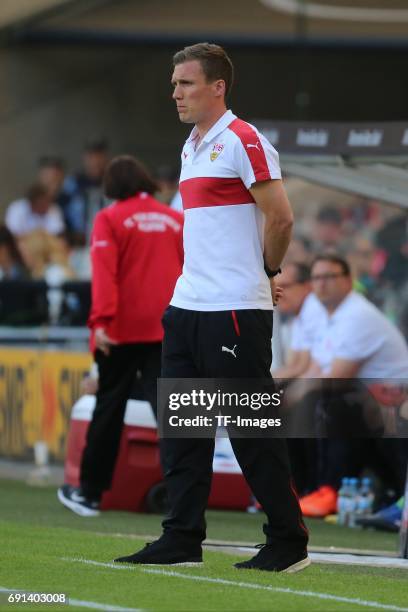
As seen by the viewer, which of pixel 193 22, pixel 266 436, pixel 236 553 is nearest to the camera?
pixel 266 436

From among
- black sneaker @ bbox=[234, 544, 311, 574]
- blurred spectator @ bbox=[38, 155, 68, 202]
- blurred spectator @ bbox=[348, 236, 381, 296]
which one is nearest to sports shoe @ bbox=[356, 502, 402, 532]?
black sneaker @ bbox=[234, 544, 311, 574]

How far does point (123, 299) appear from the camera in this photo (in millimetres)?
9492

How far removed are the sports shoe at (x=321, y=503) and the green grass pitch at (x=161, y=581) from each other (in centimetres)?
180

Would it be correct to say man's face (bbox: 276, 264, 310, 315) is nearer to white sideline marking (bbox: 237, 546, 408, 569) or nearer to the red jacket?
the red jacket

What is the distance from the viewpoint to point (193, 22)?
71.2 ft

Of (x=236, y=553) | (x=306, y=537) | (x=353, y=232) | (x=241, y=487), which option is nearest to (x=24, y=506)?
(x=241, y=487)

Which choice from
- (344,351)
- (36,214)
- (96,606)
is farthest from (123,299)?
(36,214)

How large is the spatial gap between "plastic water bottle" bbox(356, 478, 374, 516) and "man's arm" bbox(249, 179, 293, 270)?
399cm

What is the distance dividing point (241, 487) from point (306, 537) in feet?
13.1

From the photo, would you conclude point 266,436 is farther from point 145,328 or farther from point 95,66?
point 95,66

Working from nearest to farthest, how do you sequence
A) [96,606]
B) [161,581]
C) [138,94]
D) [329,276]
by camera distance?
[96,606] → [161,581] → [329,276] → [138,94]

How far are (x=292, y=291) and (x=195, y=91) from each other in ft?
17.8

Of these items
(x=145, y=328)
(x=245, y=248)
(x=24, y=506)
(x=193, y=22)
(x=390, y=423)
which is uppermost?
(x=193, y=22)

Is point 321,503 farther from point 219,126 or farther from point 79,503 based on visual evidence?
point 219,126
